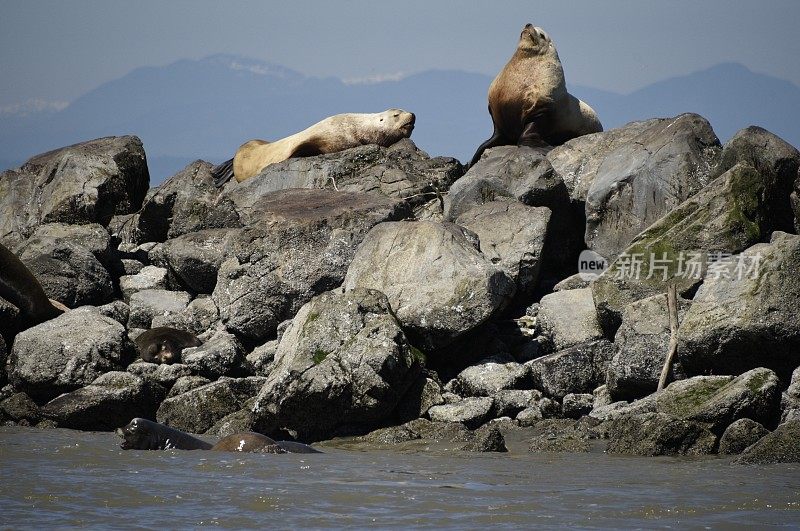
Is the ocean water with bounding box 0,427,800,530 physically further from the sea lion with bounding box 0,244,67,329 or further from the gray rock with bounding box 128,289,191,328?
the gray rock with bounding box 128,289,191,328

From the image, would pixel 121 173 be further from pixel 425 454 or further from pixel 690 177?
pixel 425 454

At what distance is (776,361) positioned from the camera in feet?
37.8

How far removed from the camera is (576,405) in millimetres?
12250

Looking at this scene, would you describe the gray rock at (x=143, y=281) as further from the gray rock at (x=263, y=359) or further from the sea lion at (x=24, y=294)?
the gray rock at (x=263, y=359)

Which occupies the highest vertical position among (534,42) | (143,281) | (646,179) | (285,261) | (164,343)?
(534,42)

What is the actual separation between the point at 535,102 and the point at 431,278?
274 inches

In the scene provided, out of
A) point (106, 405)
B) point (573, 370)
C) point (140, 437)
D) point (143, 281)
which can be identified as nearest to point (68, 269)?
point (143, 281)

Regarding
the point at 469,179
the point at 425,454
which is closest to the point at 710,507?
the point at 425,454

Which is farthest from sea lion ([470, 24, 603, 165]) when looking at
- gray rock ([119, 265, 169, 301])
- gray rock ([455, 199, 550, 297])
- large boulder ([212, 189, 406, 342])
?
gray rock ([119, 265, 169, 301])

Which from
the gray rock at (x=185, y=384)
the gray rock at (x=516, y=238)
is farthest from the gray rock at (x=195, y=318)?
the gray rock at (x=516, y=238)

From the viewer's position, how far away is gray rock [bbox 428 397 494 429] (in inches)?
478

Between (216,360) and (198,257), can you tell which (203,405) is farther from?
(198,257)

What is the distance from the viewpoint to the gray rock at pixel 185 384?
13.5 meters

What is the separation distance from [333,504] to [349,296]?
19.2 feet
